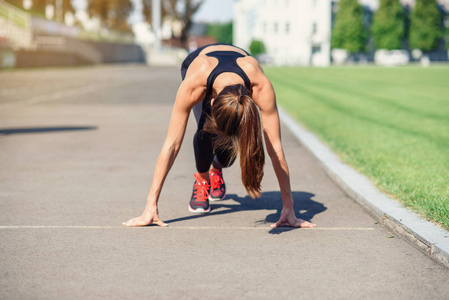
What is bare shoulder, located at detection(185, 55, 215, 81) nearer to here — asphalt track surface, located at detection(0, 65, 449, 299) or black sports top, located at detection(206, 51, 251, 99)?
black sports top, located at detection(206, 51, 251, 99)

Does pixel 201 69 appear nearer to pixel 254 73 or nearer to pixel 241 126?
pixel 254 73

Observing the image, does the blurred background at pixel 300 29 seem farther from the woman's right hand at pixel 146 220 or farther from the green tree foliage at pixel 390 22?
the woman's right hand at pixel 146 220

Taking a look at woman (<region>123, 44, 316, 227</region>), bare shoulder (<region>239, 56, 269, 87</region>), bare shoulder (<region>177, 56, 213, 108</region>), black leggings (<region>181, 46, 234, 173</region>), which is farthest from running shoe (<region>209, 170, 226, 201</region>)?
bare shoulder (<region>239, 56, 269, 87</region>)

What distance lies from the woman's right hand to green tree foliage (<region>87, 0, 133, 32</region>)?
243 feet

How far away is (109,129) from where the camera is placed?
11508 mm

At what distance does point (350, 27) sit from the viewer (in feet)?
268

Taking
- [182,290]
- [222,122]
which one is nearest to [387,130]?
[222,122]

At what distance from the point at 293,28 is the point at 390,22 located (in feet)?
42.1

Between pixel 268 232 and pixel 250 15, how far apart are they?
304 ft

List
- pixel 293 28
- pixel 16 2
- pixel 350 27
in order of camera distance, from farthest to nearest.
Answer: pixel 293 28
pixel 350 27
pixel 16 2

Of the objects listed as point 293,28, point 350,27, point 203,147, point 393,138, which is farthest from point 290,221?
point 293,28

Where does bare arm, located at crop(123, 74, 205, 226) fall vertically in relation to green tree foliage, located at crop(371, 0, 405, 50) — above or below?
below

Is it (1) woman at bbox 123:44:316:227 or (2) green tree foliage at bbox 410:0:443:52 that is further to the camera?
(2) green tree foliage at bbox 410:0:443:52

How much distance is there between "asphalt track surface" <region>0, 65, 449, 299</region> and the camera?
3502mm
